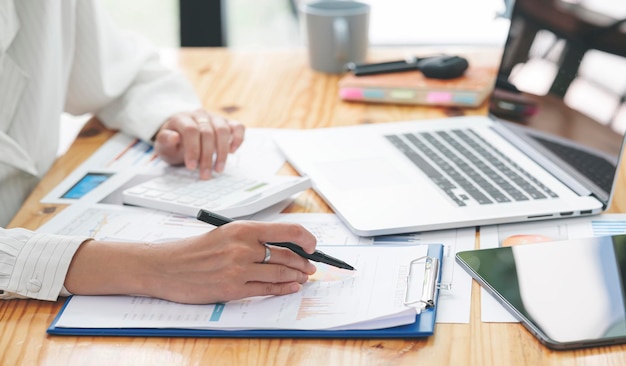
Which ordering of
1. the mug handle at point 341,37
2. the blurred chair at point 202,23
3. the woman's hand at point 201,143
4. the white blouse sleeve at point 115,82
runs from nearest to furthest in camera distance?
the woman's hand at point 201,143 < the white blouse sleeve at point 115,82 < the mug handle at point 341,37 < the blurred chair at point 202,23

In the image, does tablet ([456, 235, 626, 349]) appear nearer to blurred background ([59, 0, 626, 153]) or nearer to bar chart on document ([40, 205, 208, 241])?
bar chart on document ([40, 205, 208, 241])

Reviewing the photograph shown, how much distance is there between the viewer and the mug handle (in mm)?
1553

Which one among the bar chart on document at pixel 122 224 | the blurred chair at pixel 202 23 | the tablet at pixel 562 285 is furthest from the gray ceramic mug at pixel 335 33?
the blurred chair at pixel 202 23

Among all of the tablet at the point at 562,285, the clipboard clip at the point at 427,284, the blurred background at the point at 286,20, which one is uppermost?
the tablet at the point at 562,285

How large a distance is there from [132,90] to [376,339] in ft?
2.51

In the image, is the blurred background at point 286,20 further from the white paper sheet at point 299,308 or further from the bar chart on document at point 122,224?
the white paper sheet at point 299,308

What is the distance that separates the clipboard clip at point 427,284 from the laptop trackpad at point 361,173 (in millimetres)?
211

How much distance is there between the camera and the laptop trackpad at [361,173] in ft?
3.54

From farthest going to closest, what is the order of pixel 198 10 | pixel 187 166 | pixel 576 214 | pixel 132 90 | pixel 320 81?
pixel 198 10 < pixel 320 81 < pixel 132 90 < pixel 187 166 < pixel 576 214

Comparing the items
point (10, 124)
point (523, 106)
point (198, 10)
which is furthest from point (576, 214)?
point (198, 10)

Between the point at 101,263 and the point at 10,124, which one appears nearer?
the point at 101,263

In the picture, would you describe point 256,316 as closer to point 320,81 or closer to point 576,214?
point 576,214

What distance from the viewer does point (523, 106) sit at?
121 centimetres

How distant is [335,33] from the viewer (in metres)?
1.56
